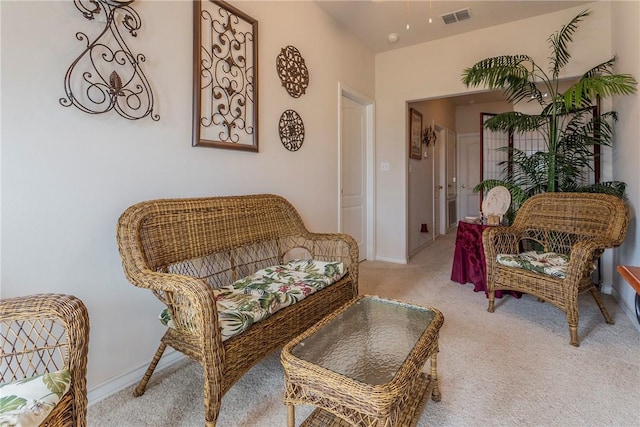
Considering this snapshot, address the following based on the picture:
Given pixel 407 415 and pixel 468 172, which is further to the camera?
pixel 468 172

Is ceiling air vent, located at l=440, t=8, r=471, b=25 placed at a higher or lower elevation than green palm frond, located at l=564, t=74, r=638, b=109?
higher

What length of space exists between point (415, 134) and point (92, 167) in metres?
3.87

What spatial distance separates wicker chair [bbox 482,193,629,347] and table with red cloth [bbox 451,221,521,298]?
13.3 inches

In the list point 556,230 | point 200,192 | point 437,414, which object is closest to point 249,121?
point 200,192

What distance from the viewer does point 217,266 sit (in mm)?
2037

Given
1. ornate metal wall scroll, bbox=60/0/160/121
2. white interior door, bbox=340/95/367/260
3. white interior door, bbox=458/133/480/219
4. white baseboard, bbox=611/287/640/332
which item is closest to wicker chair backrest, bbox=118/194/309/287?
ornate metal wall scroll, bbox=60/0/160/121

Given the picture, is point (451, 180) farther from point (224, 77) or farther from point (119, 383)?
point (119, 383)

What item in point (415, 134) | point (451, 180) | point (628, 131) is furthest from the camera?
point (451, 180)

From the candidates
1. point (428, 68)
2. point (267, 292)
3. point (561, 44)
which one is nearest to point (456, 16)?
point (428, 68)

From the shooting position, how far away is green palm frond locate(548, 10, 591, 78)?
2.78 metres

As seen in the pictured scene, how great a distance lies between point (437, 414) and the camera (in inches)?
54.6

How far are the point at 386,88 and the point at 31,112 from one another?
11.7 feet

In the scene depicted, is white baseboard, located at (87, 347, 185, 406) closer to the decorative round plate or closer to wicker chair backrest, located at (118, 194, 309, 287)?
wicker chair backrest, located at (118, 194, 309, 287)

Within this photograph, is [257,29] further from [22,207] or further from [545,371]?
[545,371]
